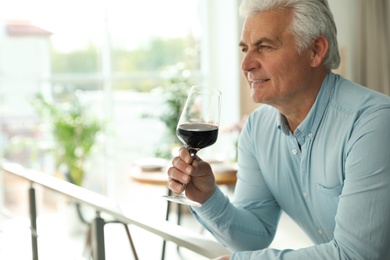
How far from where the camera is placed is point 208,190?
5.44 ft

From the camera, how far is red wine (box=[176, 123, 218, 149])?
155cm

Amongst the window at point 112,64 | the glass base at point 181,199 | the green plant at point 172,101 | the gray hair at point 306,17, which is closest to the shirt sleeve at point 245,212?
the glass base at point 181,199

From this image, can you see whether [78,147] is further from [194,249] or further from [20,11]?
[194,249]

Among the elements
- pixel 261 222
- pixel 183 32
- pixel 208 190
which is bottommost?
pixel 261 222

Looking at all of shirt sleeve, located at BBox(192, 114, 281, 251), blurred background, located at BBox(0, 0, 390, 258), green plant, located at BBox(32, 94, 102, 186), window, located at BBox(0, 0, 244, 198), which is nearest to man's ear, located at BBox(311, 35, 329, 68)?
shirt sleeve, located at BBox(192, 114, 281, 251)

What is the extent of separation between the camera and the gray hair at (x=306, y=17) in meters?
1.58

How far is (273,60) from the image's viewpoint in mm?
1592

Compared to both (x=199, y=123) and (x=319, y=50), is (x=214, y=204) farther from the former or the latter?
(x=319, y=50)

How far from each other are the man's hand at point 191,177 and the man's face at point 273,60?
252 mm

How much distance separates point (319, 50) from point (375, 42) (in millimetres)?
5361

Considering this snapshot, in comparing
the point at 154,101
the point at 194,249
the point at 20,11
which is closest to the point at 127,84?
the point at 154,101

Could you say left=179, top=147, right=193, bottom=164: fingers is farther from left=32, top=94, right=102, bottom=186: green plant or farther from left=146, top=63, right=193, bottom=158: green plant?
left=146, top=63, right=193, bottom=158: green plant

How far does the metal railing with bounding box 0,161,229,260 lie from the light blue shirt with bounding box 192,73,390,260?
0.19 m

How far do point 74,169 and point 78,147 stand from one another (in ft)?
0.70
